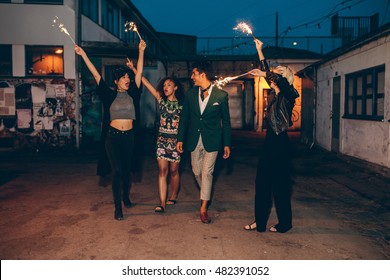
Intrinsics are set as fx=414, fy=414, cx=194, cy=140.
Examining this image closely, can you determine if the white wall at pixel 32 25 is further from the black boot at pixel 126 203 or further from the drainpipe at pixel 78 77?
the black boot at pixel 126 203

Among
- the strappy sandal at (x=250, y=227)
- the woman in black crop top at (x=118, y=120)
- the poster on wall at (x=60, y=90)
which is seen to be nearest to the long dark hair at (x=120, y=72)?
the woman in black crop top at (x=118, y=120)

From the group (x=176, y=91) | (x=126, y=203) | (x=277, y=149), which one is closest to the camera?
(x=277, y=149)

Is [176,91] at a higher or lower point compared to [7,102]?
lower

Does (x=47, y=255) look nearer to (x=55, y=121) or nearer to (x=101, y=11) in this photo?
(x=55, y=121)

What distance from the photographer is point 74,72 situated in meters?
15.0

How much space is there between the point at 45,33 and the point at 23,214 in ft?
33.5

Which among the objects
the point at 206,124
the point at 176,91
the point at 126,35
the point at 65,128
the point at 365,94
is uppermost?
the point at 126,35

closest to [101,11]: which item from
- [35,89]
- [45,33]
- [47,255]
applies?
[45,33]

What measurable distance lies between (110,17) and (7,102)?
7681mm

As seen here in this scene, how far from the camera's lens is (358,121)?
37.7ft

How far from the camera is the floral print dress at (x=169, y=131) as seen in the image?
6160 mm

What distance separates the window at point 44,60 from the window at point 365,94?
992cm

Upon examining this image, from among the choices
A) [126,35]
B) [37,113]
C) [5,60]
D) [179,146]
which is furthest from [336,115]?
[126,35]

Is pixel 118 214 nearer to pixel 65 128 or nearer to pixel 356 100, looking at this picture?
pixel 356 100
